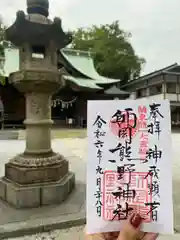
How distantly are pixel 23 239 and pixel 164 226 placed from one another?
1882 millimetres

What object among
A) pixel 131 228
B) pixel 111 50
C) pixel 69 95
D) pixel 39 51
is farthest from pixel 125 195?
pixel 111 50

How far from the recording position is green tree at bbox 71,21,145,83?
25391 mm

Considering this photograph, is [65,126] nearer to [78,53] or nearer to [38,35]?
[78,53]

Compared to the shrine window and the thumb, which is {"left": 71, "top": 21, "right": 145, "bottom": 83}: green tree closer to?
the shrine window

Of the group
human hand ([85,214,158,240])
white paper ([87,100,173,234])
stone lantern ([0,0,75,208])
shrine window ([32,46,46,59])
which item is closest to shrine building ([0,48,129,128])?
shrine window ([32,46,46,59])

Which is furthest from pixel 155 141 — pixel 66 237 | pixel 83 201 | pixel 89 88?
pixel 89 88

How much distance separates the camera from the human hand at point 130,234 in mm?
998

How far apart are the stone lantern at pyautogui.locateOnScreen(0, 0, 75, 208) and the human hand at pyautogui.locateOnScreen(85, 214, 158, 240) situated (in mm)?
2080

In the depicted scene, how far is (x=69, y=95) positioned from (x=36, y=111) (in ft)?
44.0

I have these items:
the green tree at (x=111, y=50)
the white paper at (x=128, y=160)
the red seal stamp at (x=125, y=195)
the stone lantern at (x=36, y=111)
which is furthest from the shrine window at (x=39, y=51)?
the green tree at (x=111, y=50)

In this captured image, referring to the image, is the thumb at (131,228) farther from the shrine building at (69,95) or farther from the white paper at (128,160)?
the shrine building at (69,95)

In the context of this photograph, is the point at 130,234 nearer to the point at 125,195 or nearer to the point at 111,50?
the point at 125,195

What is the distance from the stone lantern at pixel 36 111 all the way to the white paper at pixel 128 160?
2.08m

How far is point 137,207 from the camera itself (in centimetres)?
111
